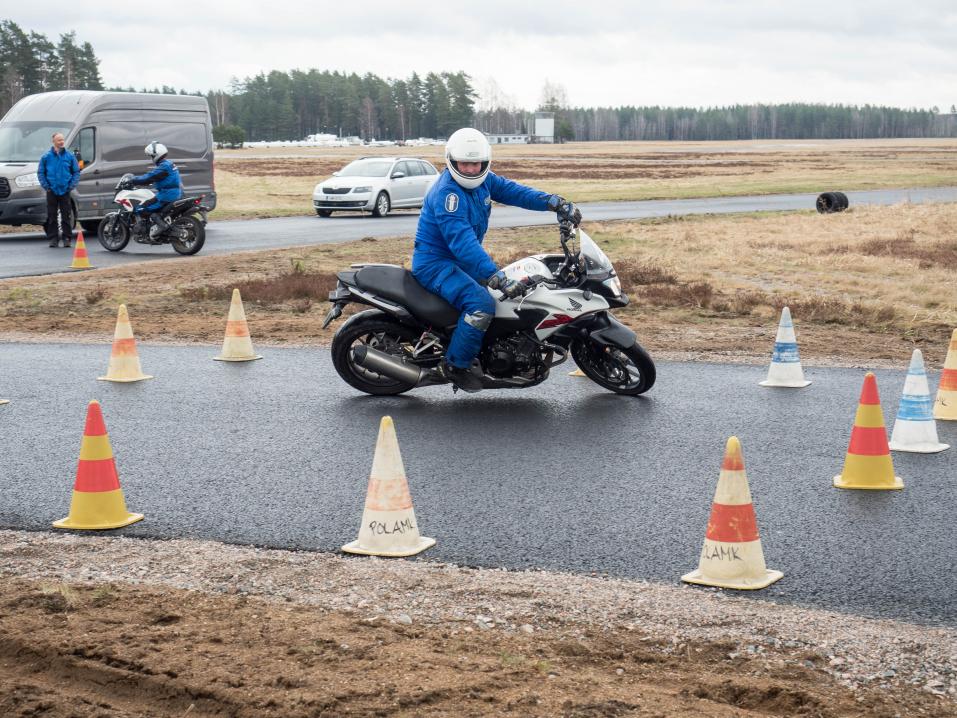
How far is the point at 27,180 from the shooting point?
949 inches

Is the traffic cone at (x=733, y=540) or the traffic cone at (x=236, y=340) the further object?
the traffic cone at (x=236, y=340)

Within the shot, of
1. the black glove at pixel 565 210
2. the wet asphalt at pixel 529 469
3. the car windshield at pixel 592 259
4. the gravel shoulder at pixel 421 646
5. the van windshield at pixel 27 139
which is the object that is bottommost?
the wet asphalt at pixel 529 469

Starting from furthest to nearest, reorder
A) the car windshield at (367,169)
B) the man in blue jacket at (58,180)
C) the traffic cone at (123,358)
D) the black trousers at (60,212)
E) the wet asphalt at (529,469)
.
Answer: the car windshield at (367,169)
the black trousers at (60,212)
the man in blue jacket at (58,180)
the traffic cone at (123,358)
the wet asphalt at (529,469)

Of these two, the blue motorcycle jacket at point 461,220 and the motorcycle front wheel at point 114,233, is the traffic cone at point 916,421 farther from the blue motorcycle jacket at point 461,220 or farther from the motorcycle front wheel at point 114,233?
the motorcycle front wheel at point 114,233

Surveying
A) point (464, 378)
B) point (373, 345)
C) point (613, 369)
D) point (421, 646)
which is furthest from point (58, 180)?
point (421, 646)

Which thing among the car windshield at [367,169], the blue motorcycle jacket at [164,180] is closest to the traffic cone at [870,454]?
the blue motorcycle jacket at [164,180]

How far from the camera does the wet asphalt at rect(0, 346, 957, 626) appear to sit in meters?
5.78

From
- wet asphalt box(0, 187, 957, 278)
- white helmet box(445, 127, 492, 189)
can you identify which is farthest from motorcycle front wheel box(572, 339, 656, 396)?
wet asphalt box(0, 187, 957, 278)

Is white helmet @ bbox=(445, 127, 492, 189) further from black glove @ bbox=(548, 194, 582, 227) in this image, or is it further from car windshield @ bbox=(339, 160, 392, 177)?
car windshield @ bbox=(339, 160, 392, 177)

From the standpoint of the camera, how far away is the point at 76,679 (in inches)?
169

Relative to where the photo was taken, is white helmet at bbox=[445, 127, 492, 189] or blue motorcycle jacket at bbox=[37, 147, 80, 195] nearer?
white helmet at bbox=[445, 127, 492, 189]

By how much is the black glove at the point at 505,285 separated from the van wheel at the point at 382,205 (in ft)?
80.9

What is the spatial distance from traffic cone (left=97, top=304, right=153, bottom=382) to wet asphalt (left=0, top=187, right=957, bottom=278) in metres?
8.92

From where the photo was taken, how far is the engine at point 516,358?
367 inches
